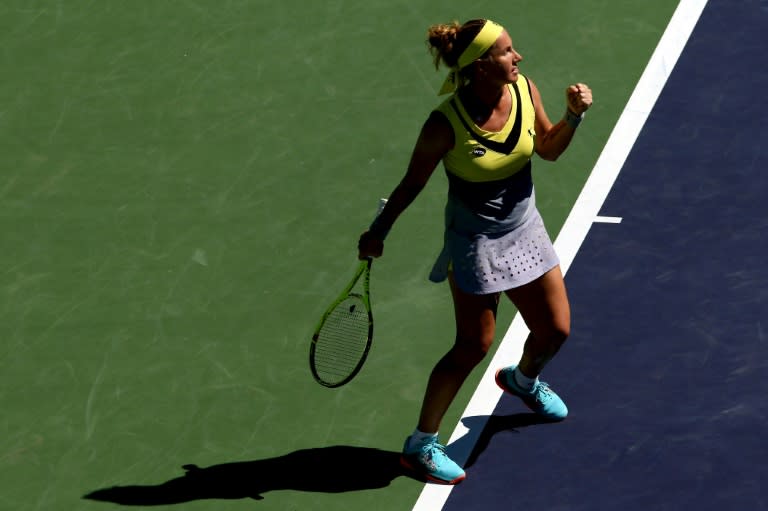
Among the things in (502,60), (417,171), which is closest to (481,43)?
(502,60)

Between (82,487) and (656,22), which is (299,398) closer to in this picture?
(82,487)

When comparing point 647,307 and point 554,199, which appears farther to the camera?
point 554,199

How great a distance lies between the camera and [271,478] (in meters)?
12.6

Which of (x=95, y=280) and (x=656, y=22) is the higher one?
(x=656, y=22)

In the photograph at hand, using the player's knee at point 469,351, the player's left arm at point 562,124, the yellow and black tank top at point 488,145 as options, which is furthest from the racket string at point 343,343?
the player's left arm at point 562,124

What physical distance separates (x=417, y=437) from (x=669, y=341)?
1929 millimetres

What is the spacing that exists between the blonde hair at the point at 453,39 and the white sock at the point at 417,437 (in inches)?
94.5

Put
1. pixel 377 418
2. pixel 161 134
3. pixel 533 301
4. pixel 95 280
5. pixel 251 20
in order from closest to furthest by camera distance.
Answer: pixel 533 301 < pixel 377 418 < pixel 95 280 < pixel 161 134 < pixel 251 20

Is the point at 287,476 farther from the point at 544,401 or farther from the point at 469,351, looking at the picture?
the point at 544,401

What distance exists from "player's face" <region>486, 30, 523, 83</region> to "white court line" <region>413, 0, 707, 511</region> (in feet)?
8.17

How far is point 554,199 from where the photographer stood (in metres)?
14.4

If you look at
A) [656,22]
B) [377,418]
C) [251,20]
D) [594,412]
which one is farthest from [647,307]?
[251,20]

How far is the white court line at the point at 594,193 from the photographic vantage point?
12.8m

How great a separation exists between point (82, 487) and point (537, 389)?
2.99 m
